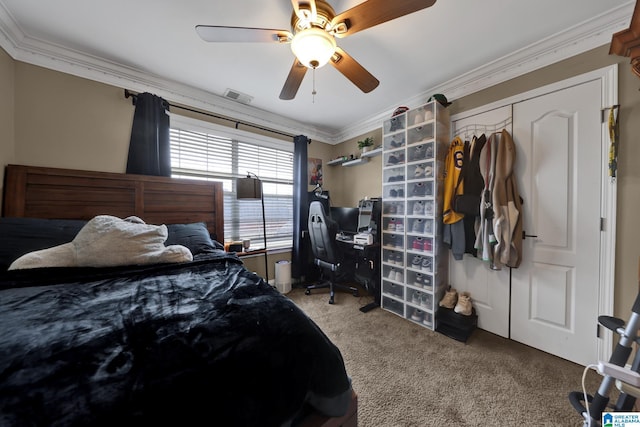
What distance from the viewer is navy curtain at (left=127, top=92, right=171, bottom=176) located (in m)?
2.14

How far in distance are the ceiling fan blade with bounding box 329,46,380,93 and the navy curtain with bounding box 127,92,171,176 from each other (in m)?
1.86

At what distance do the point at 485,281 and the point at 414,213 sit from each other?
900mm

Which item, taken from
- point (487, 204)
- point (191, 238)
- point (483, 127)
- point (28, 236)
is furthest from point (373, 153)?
point (28, 236)

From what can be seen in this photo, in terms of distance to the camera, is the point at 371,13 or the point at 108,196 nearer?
the point at 371,13

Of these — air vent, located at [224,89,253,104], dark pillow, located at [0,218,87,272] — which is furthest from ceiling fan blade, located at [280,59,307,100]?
dark pillow, located at [0,218,87,272]

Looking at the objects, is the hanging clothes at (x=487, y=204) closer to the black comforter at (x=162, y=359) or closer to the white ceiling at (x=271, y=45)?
the white ceiling at (x=271, y=45)

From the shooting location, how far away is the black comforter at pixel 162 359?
0.49 meters

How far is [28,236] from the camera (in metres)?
1.45

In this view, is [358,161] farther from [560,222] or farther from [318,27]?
[560,222]

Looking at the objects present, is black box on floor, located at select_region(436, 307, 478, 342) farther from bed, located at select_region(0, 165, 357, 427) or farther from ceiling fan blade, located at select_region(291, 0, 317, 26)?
ceiling fan blade, located at select_region(291, 0, 317, 26)

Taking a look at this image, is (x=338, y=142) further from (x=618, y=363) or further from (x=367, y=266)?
(x=618, y=363)

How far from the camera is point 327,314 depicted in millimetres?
2387

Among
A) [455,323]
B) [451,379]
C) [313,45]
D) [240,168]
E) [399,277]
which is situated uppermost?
[313,45]

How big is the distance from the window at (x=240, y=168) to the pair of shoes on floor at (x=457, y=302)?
2129 millimetres
